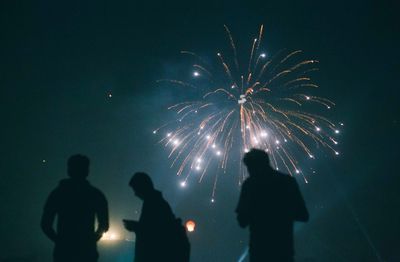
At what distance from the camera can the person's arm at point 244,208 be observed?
4.27m

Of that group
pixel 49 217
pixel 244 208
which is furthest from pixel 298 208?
pixel 49 217

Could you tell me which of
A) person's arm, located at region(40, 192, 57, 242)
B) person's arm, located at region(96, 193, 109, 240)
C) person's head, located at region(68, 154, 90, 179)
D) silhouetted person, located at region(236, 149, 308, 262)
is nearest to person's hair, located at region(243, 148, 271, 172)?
silhouetted person, located at region(236, 149, 308, 262)

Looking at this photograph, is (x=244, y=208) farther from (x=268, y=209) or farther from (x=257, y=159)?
(x=257, y=159)

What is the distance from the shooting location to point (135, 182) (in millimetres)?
5074

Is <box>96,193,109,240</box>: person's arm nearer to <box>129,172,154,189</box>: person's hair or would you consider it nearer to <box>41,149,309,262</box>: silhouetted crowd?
<box>41,149,309,262</box>: silhouetted crowd

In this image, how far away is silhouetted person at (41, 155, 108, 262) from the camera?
4402 mm

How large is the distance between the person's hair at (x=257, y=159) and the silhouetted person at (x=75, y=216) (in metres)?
1.86

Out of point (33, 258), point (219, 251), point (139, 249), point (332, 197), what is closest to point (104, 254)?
point (33, 258)

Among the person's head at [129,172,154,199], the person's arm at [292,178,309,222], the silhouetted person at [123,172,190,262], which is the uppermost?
the person's head at [129,172,154,199]

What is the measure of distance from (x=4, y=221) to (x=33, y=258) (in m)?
27.6

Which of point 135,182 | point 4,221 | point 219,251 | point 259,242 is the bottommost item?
point 259,242

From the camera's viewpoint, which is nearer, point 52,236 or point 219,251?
point 52,236

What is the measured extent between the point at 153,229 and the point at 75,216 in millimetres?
1041

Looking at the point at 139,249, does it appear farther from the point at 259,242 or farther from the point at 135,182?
the point at 259,242
